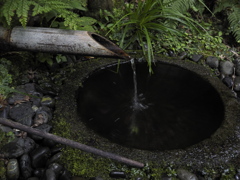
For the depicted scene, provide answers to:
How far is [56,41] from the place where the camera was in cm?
294

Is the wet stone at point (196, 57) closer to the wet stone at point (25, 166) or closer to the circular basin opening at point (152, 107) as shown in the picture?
the circular basin opening at point (152, 107)

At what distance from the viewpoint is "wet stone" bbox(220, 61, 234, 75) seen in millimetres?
3979

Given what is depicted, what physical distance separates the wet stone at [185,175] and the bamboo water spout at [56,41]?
137cm

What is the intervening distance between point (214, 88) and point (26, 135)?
8.05ft

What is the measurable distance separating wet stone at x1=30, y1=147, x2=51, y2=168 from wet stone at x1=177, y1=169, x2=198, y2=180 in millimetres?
1314

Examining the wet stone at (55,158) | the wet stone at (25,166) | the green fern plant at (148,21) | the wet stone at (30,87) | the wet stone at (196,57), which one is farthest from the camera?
the wet stone at (196,57)

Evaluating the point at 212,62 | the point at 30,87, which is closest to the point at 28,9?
the point at 30,87

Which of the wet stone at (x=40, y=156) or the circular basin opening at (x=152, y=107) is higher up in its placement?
the circular basin opening at (x=152, y=107)

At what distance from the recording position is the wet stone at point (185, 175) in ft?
7.85

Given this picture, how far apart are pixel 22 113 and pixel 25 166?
0.69 meters

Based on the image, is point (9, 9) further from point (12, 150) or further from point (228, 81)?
point (228, 81)

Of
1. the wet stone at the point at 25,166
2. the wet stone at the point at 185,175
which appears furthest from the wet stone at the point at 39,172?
the wet stone at the point at 185,175

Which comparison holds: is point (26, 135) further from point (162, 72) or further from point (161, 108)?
point (162, 72)

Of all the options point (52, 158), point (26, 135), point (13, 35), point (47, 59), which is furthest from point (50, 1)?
point (52, 158)
